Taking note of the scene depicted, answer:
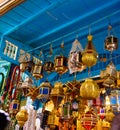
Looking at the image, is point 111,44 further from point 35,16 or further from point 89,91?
point 35,16

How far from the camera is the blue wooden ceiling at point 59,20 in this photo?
233cm

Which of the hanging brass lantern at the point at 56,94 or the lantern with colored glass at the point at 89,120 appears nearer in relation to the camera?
the lantern with colored glass at the point at 89,120

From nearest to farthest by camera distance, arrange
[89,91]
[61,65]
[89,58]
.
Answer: [89,91] < [89,58] < [61,65]

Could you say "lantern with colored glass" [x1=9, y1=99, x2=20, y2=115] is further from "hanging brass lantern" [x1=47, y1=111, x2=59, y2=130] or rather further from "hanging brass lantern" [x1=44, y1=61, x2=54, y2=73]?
"hanging brass lantern" [x1=44, y1=61, x2=54, y2=73]

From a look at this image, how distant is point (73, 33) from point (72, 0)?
0.50m

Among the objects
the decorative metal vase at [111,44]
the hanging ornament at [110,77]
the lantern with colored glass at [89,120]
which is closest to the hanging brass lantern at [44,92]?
the lantern with colored glass at [89,120]

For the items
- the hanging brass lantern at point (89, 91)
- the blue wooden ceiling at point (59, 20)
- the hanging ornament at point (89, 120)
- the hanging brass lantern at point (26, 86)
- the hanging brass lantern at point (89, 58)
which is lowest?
the hanging ornament at point (89, 120)

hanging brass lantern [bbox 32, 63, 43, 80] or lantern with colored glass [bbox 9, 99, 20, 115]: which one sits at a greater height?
hanging brass lantern [bbox 32, 63, 43, 80]

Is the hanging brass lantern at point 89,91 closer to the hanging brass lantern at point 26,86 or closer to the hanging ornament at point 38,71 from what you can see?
the hanging ornament at point 38,71

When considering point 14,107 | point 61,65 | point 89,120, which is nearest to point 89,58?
point 61,65

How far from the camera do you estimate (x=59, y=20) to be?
2621 mm

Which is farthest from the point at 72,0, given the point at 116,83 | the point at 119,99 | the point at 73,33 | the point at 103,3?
the point at 119,99

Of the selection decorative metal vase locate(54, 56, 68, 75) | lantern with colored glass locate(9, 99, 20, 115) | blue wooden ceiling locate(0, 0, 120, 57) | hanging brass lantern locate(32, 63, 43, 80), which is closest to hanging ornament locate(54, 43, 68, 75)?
decorative metal vase locate(54, 56, 68, 75)

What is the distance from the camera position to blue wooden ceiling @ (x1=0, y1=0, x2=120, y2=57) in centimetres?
233
